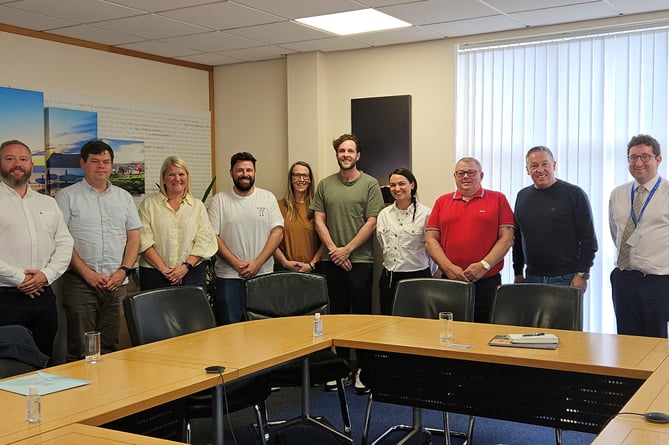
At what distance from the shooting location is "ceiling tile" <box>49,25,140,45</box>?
593cm

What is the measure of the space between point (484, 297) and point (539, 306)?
1.13m

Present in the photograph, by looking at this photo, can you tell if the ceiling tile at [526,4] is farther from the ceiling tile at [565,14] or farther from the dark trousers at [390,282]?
the dark trousers at [390,282]

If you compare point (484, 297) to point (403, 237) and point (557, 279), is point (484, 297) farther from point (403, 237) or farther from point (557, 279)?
point (403, 237)

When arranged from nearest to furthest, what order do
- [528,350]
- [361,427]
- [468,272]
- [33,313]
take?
1. [528,350]
2. [33,313]
3. [361,427]
4. [468,272]

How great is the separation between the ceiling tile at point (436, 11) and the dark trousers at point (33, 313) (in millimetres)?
3086

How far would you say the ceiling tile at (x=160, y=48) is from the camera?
6527 millimetres

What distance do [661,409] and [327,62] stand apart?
5.13 metres

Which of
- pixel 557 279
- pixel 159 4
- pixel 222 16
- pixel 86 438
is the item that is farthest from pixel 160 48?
pixel 86 438

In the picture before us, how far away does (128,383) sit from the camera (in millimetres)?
3012

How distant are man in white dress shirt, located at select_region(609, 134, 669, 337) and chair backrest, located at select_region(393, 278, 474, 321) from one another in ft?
3.67

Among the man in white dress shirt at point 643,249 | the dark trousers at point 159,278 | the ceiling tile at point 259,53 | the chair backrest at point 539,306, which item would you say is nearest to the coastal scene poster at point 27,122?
the dark trousers at point 159,278

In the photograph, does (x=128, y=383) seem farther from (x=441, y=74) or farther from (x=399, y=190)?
(x=441, y=74)

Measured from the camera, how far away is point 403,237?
19.1ft

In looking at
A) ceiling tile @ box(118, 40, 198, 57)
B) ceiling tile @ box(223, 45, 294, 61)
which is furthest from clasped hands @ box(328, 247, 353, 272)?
ceiling tile @ box(118, 40, 198, 57)
